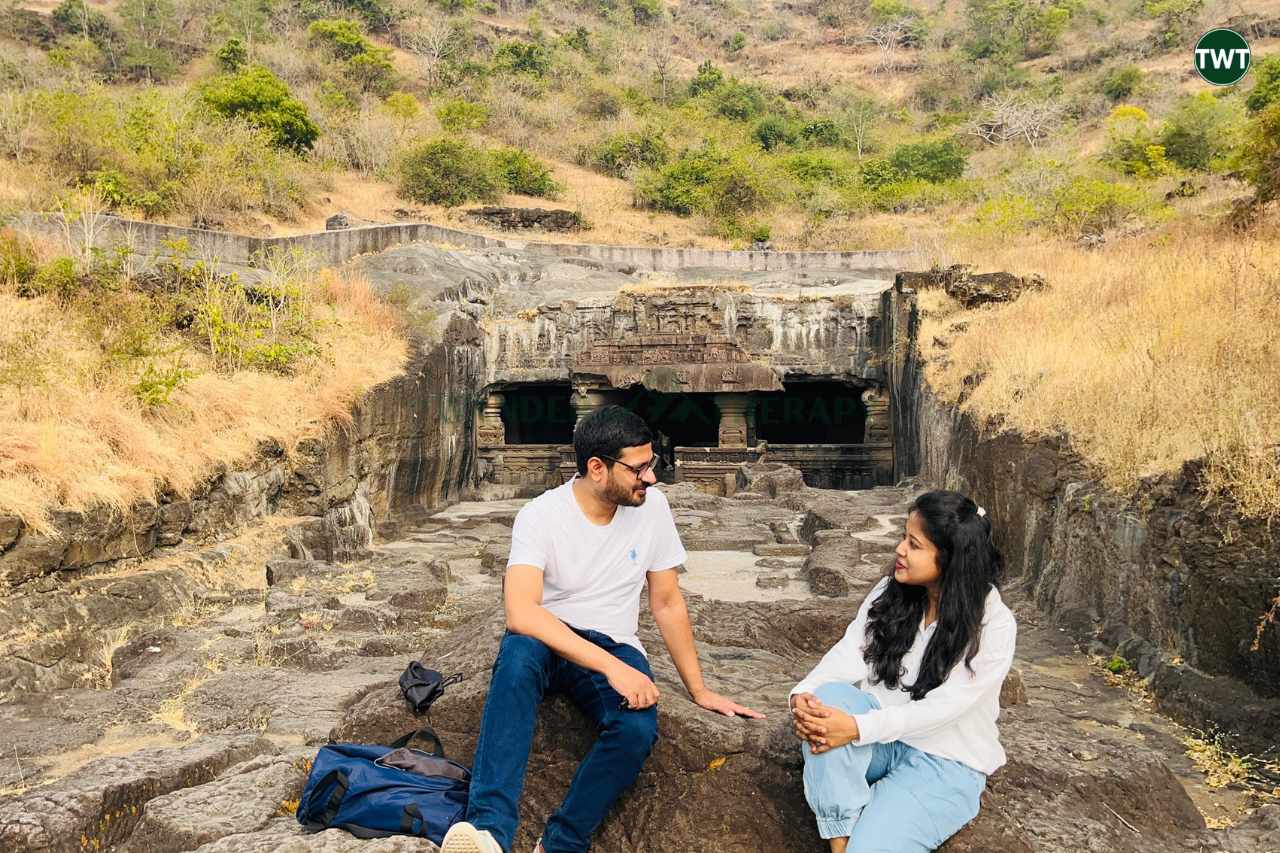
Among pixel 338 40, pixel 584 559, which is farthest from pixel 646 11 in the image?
pixel 584 559

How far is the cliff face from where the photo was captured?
3971mm

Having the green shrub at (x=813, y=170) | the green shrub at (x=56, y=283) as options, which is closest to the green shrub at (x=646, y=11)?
the green shrub at (x=813, y=170)

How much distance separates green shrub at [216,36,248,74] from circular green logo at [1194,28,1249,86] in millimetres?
35026

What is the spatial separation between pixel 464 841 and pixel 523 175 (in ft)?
105

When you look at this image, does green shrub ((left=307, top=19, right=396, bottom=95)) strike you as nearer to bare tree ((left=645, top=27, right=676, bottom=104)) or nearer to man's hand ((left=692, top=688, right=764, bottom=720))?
bare tree ((left=645, top=27, right=676, bottom=104))

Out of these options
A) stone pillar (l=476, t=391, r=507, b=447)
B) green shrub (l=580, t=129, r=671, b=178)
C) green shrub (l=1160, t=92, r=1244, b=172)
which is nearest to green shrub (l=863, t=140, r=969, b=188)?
green shrub (l=1160, t=92, r=1244, b=172)

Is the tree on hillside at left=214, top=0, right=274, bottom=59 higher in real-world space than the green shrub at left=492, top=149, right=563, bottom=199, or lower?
higher

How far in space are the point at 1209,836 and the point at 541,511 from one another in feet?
7.01

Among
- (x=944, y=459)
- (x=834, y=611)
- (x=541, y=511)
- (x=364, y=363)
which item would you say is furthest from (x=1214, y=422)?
(x=364, y=363)

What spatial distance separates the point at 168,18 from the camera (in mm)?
44281

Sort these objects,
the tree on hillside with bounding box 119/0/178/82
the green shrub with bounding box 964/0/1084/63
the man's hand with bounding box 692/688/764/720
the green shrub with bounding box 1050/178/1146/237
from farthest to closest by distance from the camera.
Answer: the green shrub with bounding box 964/0/1084/63 < the tree on hillside with bounding box 119/0/178/82 < the green shrub with bounding box 1050/178/1146/237 < the man's hand with bounding box 692/688/764/720

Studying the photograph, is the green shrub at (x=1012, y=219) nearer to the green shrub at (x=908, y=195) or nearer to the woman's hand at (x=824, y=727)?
the green shrub at (x=908, y=195)

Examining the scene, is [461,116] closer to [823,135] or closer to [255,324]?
[823,135]

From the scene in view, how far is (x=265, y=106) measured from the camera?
28.3 meters
